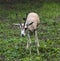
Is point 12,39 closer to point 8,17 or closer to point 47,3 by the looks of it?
point 8,17

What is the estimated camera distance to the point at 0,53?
11367 millimetres

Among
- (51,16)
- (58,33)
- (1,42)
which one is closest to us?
(1,42)

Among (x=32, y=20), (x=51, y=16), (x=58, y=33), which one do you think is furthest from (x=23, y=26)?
(x=51, y=16)

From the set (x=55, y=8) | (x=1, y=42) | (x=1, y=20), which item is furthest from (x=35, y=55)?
(x=55, y=8)

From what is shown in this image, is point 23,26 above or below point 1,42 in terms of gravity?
above

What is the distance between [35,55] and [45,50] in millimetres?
785

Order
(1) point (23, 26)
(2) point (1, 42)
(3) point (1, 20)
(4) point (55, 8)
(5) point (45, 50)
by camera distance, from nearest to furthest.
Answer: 1. (1) point (23, 26)
2. (5) point (45, 50)
3. (2) point (1, 42)
4. (3) point (1, 20)
5. (4) point (55, 8)

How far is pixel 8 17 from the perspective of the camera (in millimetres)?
20094

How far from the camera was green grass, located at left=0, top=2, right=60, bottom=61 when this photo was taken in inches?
428

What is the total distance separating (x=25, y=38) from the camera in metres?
13.6

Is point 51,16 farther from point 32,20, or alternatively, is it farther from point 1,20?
point 32,20

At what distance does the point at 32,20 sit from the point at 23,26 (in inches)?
39.6

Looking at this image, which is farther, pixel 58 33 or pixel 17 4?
pixel 17 4

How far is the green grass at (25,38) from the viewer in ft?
35.7
